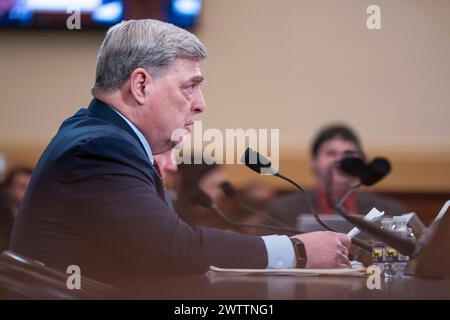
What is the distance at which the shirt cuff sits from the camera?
1.54m

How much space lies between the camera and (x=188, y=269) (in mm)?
1475

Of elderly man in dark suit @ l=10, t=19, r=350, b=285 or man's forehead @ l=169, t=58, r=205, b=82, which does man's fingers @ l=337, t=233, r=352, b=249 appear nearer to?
elderly man in dark suit @ l=10, t=19, r=350, b=285

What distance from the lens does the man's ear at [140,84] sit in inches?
68.4

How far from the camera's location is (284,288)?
1296 millimetres

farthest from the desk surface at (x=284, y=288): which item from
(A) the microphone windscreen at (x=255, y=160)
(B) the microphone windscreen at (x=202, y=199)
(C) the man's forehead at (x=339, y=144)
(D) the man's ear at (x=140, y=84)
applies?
(C) the man's forehead at (x=339, y=144)

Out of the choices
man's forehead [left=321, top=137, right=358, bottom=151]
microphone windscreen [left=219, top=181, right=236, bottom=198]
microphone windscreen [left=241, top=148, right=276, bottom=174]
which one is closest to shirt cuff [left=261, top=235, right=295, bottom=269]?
microphone windscreen [left=241, top=148, right=276, bottom=174]

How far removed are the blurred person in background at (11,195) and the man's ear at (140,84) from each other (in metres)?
1.83

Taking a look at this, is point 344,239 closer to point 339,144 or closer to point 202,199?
→ point 202,199

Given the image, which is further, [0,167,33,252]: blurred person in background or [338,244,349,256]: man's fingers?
[0,167,33,252]: blurred person in background

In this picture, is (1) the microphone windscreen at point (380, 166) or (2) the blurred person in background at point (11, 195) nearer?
(1) the microphone windscreen at point (380, 166)

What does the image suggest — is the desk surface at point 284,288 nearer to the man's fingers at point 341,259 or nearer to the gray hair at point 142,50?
the man's fingers at point 341,259

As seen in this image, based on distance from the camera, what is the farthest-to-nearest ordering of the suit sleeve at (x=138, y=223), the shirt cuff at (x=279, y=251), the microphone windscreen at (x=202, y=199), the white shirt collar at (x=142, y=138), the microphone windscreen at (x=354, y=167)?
the microphone windscreen at (x=202, y=199) → the microphone windscreen at (x=354, y=167) → the white shirt collar at (x=142, y=138) → the shirt cuff at (x=279, y=251) → the suit sleeve at (x=138, y=223)

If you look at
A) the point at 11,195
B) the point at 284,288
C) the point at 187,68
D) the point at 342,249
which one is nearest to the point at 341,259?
the point at 342,249
